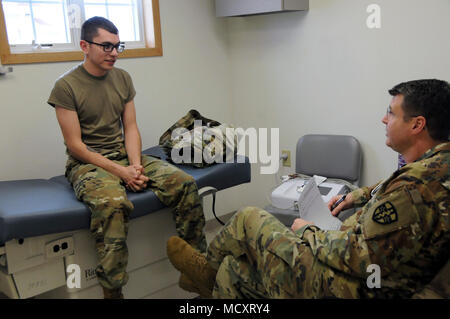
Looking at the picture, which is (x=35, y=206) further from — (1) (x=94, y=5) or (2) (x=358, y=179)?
(2) (x=358, y=179)

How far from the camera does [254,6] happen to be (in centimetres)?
289

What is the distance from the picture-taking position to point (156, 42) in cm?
301

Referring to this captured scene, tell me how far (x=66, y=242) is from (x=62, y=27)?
4.61 ft

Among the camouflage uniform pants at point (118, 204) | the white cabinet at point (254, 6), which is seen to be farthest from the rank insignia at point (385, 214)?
the white cabinet at point (254, 6)

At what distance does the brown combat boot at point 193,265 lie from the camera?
6.04 ft

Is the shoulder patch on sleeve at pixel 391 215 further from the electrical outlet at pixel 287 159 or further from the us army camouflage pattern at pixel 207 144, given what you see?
the electrical outlet at pixel 287 159

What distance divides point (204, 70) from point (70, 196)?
1649 millimetres

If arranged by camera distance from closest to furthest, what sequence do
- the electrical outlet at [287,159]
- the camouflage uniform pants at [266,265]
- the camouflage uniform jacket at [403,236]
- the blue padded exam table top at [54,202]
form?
1. the camouflage uniform jacket at [403,236]
2. the camouflage uniform pants at [266,265]
3. the blue padded exam table top at [54,202]
4. the electrical outlet at [287,159]

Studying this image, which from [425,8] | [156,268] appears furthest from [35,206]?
[425,8]

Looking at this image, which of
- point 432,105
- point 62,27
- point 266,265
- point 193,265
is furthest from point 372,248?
point 62,27

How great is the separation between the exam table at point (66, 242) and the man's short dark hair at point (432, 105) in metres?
1.12

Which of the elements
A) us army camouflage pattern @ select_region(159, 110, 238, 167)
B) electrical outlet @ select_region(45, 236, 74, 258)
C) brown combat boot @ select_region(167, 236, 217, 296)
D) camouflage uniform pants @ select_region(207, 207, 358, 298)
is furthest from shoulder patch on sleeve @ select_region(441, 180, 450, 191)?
electrical outlet @ select_region(45, 236, 74, 258)

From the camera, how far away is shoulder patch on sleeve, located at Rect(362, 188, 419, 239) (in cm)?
131

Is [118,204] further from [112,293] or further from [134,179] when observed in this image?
[112,293]
